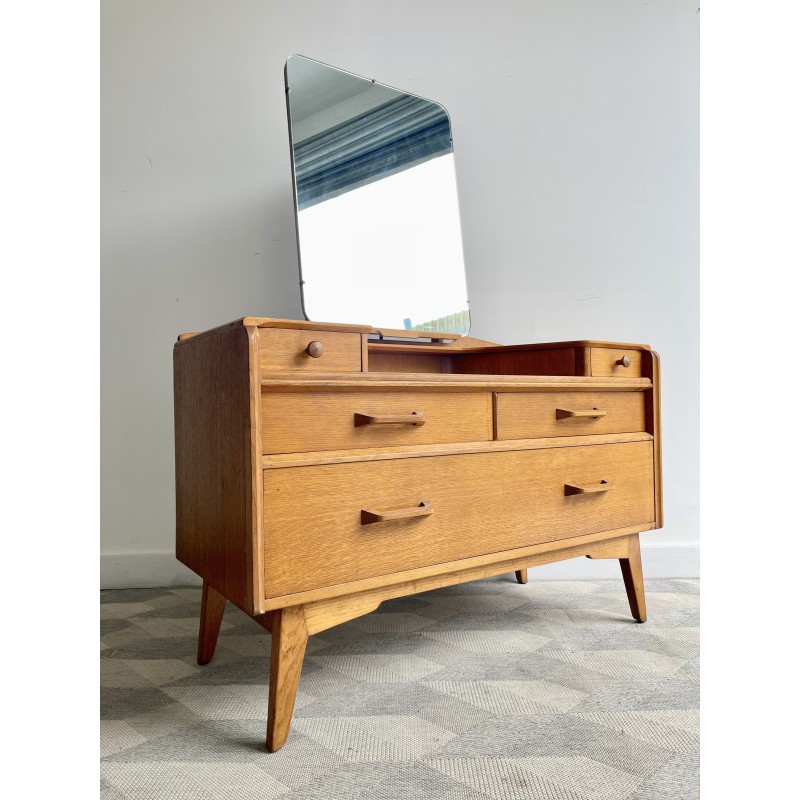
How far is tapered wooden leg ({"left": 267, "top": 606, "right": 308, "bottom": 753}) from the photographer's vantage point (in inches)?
44.9

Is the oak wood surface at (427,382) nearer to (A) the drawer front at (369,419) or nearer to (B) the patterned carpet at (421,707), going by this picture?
(A) the drawer front at (369,419)

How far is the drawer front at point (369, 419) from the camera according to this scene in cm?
114

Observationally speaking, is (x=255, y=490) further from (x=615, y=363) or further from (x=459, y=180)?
(x=459, y=180)

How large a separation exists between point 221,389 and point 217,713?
26.1 inches

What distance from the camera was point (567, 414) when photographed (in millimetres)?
1546

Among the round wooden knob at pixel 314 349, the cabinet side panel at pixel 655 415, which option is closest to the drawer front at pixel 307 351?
the round wooden knob at pixel 314 349

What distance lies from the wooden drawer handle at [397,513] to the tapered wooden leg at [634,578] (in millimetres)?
753

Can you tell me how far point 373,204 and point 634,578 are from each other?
1.30 m

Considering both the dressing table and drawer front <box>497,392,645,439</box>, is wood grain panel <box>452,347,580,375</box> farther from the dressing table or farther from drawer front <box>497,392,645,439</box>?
drawer front <box>497,392,645,439</box>

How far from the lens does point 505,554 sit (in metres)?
1.42
